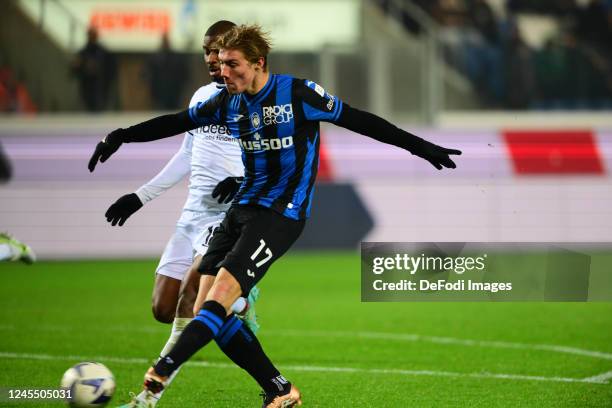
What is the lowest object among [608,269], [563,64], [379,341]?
[379,341]

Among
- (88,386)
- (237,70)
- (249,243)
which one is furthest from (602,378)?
(88,386)

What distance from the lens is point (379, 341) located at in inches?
379

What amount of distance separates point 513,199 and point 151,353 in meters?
8.44

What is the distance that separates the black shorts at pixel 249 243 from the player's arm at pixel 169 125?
0.51 meters

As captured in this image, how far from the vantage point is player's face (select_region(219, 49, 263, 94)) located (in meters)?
5.74

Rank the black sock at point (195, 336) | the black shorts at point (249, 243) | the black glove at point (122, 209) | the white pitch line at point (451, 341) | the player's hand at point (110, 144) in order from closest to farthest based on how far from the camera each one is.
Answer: the black sock at point (195, 336) → the black shorts at point (249, 243) → the player's hand at point (110, 144) → the black glove at point (122, 209) → the white pitch line at point (451, 341)

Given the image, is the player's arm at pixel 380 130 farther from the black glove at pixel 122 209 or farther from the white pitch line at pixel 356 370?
the white pitch line at pixel 356 370

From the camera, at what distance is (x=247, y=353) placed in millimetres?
6160

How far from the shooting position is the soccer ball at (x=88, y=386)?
5688 mm

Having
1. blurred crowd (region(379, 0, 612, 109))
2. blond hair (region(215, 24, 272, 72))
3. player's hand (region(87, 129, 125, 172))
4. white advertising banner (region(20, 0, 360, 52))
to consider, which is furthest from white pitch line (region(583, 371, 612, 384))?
white advertising banner (region(20, 0, 360, 52))

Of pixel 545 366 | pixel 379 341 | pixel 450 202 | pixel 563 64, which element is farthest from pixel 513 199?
pixel 545 366

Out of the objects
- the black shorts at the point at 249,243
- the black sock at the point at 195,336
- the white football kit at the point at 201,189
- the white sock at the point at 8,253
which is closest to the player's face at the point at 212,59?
the white football kit at the point at 201,189

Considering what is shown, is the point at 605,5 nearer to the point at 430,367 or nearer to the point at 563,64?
the point at 563,64

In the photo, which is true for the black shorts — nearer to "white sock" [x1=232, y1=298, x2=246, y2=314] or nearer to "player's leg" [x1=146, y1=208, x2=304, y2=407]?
"player's leg" [x1=146, y1=208, x2=304, y2=407]
